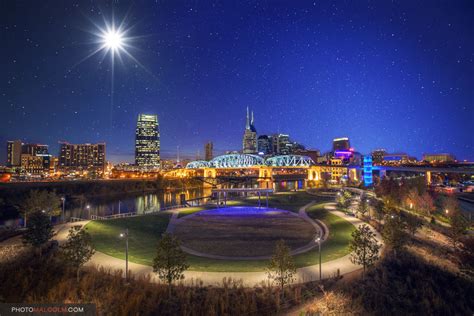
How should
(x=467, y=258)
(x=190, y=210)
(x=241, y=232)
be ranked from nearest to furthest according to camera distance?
1. (x=467, y=258)
2. (x=241, y=232)
3. (x=190, y=210)

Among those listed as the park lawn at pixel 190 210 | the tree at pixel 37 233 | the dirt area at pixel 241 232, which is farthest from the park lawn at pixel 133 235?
the tree at pixel 37 233

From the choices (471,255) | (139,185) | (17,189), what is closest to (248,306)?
(471,255)

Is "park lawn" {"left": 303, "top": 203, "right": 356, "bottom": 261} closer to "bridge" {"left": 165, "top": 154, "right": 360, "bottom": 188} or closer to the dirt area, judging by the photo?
the dirt area

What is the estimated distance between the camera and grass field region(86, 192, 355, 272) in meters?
23.4

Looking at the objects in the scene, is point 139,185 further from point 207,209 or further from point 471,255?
point 471,255

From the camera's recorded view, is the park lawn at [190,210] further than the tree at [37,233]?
Yes

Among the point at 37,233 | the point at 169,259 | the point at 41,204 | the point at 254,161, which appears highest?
the point at 254,161

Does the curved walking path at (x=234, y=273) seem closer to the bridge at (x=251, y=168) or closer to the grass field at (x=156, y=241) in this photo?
the grass field at (x=156, y=241)

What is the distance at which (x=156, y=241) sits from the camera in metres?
31.2

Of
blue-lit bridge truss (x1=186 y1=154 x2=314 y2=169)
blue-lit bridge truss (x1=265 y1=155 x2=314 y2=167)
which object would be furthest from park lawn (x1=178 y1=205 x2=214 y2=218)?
blue-lit bridge truss (x1=265 y1=155 x2=314 y2=167)

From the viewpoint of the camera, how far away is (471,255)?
20.4 m

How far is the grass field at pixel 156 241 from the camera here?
23.4 metres

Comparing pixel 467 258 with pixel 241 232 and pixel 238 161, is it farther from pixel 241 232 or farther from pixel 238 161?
pixel 238 161

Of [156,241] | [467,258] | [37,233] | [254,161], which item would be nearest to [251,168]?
[254,161]
